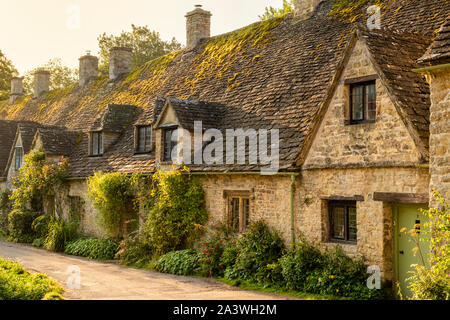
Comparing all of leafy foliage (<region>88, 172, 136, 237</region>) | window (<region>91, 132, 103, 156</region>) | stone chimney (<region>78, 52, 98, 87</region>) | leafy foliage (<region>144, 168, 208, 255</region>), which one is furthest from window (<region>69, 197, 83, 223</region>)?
stone chimney (<region>78, 52, 98, 87</region>)

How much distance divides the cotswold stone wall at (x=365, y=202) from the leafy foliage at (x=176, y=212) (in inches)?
168

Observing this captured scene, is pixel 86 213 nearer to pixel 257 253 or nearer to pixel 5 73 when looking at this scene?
pixel 257 253

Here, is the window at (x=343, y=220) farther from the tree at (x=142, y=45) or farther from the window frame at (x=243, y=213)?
the tree at (x=142, y=45)

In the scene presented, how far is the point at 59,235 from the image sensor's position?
2208cm

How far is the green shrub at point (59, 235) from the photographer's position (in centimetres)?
2191

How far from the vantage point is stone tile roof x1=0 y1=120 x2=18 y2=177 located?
31.5 m

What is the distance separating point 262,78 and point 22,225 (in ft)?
44.7

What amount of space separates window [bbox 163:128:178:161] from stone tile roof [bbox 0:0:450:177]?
1.01 meters

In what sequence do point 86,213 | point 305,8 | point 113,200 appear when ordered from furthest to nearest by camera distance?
point 86,213 → point 305,8 → point 113,200

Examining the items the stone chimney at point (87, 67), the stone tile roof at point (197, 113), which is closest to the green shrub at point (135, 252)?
the stone tile roof at point (197, 113)

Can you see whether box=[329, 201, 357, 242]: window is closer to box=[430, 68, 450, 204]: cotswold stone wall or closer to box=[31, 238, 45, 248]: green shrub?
box=[430, 68, 450, 204]: cotswold stone wall

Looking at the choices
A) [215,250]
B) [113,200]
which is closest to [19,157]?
[113,200]

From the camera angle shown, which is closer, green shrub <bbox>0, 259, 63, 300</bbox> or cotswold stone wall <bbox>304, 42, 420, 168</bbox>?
green shrub <bbox>0, 259, 63, 300</bbox>

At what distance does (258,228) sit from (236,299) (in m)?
3.12
